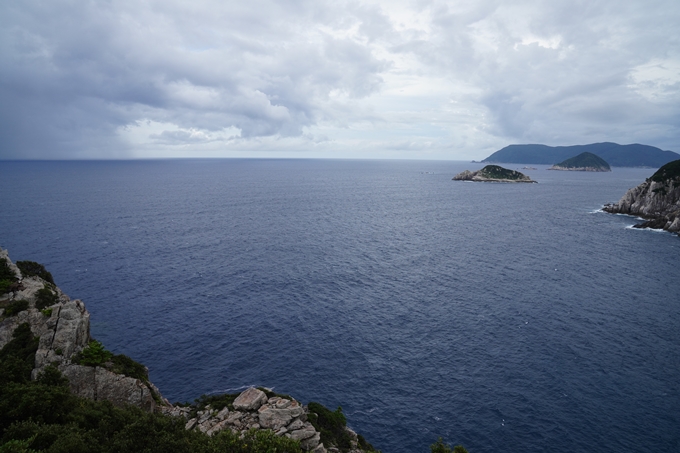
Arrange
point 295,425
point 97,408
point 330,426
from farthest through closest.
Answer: point 330,426, point 295,425, point 97,408

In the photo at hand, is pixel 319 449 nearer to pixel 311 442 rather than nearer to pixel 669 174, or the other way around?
pixel 311 442

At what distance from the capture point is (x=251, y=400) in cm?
4059

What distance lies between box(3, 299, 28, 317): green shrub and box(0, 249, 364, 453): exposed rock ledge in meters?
0.57

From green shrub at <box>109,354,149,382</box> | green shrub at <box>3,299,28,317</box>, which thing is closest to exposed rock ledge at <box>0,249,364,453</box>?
green shrub at <box>3,299,28,317</box>

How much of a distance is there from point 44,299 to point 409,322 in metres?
59.9

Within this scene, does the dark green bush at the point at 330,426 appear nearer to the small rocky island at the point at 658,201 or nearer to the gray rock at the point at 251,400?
the gray rock at the point at 251,400

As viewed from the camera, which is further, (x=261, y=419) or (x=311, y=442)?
(x=261, y=419)

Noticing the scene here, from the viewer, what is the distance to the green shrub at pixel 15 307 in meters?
45.4

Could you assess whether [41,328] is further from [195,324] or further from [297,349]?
[297,349]

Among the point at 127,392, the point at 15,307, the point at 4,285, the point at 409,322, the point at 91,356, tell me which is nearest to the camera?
the point at 127,392

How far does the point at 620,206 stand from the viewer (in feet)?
643

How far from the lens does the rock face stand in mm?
40438

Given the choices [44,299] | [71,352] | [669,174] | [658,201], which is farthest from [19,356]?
[669,174]

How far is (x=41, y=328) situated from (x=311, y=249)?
8317 cm
